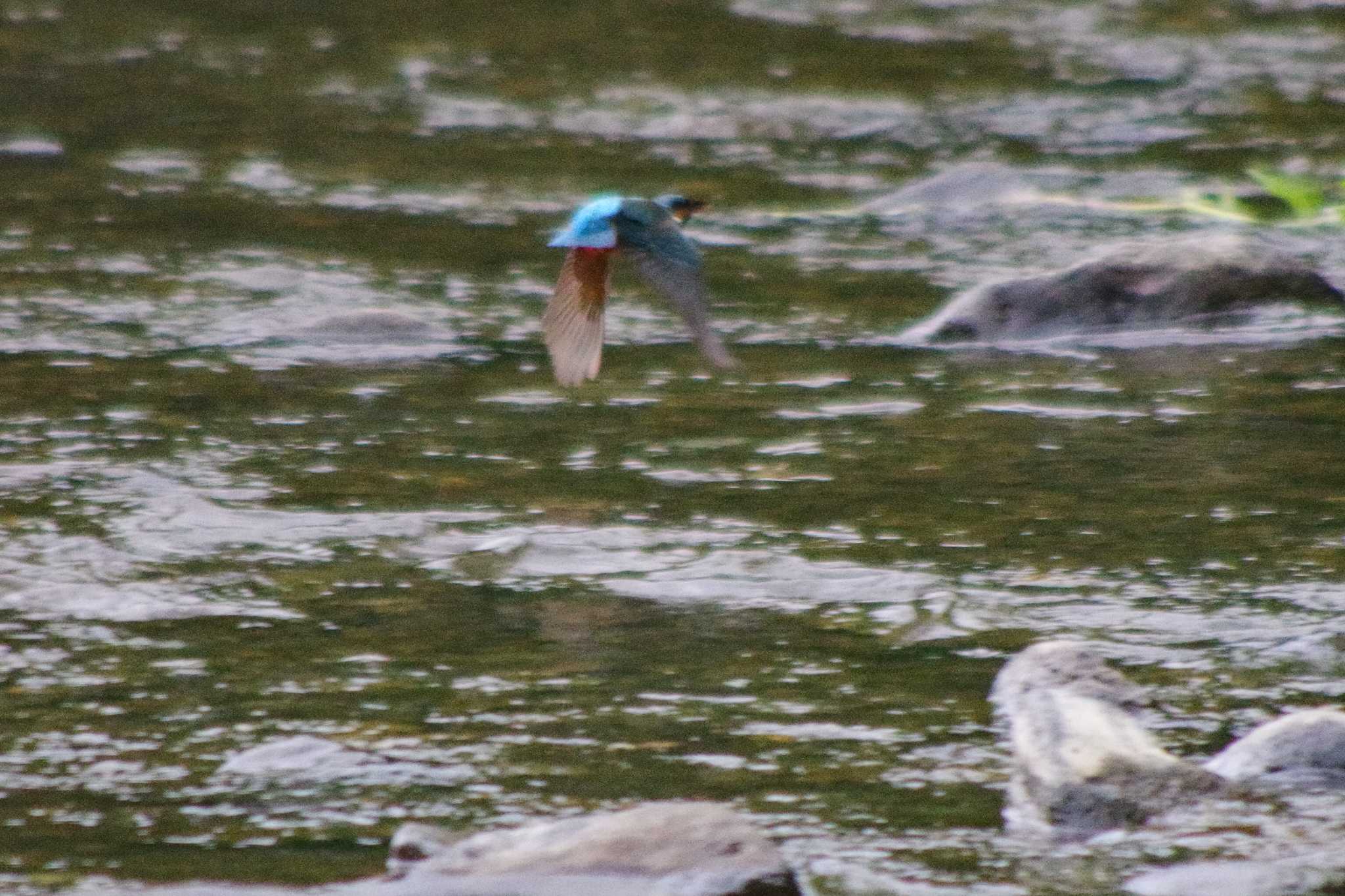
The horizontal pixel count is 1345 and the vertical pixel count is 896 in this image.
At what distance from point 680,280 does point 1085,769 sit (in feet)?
4.31

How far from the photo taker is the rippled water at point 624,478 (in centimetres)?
330

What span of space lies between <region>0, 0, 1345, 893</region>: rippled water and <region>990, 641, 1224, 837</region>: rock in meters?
0.06

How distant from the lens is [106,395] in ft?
18.3

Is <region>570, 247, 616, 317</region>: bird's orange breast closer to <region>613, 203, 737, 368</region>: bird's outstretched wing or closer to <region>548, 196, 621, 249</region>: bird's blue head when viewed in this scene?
<region>613, 203, 737, 368</region>: bird's outstretched wing

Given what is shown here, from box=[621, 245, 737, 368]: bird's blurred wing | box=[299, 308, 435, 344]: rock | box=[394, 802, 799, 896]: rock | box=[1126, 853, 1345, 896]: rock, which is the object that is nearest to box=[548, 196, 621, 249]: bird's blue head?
box=[621, 245, 737, 368]: bird's blurred wing

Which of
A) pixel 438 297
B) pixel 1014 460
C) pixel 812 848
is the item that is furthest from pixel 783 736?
pixel 438 297

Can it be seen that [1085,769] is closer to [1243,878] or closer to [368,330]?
[1243,878]

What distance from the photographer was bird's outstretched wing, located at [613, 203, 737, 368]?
13.5ft

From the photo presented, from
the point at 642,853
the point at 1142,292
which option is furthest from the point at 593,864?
the point at 1142,292

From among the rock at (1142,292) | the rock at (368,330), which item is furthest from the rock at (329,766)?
the rock at (1142,292)

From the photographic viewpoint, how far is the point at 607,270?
4.37 metres

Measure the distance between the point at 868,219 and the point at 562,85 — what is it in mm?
2744

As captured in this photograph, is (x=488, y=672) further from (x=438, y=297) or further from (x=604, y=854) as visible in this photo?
(x=438, y=297)

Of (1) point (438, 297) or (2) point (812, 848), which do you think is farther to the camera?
(1) point (438, 297)
